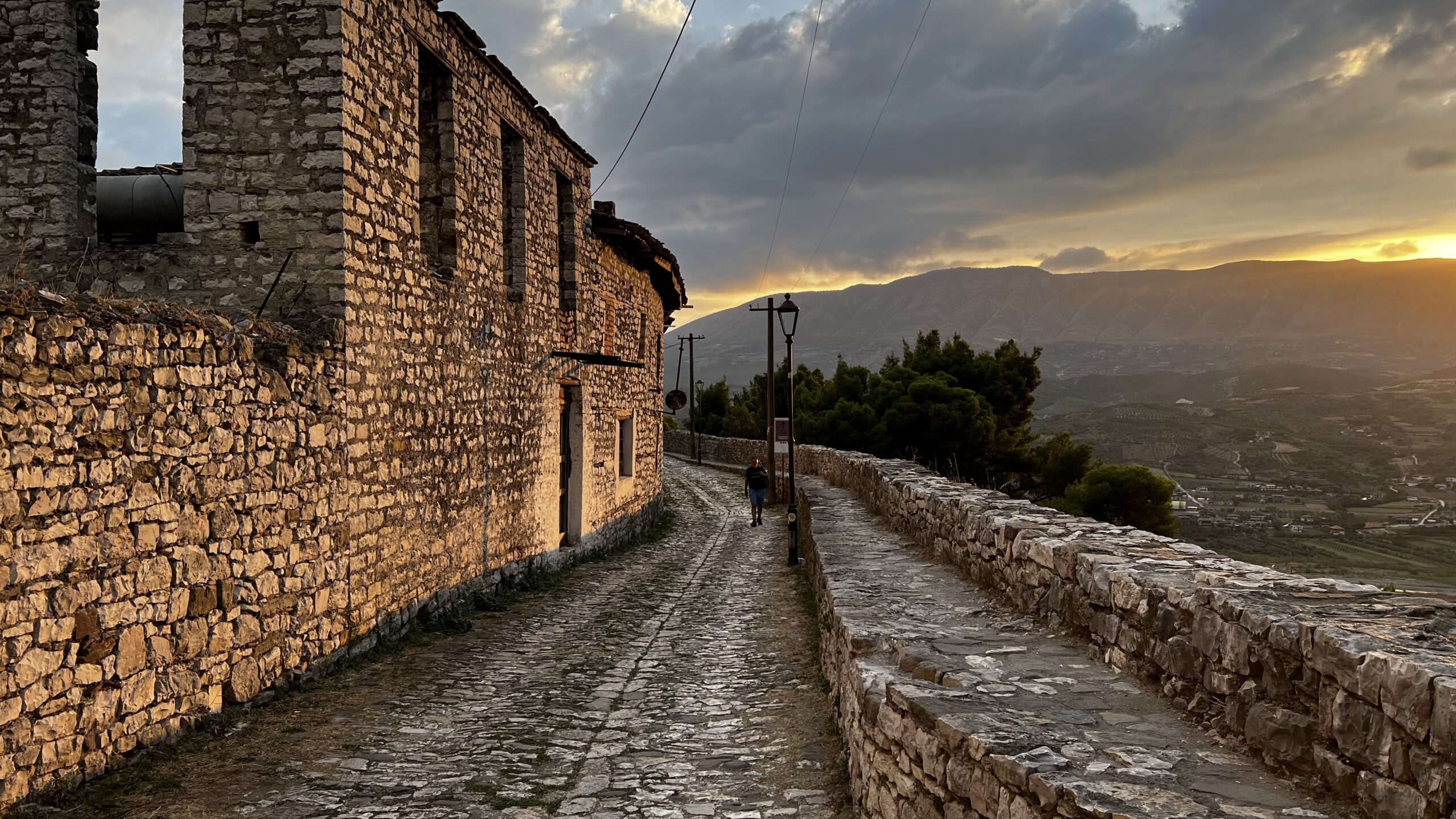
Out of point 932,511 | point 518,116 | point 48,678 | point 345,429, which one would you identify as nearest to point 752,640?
point 932,511

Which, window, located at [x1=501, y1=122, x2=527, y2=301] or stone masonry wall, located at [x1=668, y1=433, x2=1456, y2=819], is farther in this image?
window, located at [x1=501, y1=122, x2=527, y2=301]

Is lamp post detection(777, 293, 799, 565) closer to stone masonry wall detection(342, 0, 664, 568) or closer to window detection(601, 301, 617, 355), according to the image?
window detection(601, 301, 617, 355)

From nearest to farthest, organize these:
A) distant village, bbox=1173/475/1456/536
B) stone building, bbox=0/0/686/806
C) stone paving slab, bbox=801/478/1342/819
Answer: stone paving slab, bbox=801/478/1342/819 → stone building, bbox=0/0/686/806 → distant village, bbox=1173/475/1456/536

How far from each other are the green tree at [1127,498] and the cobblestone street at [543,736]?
61.1 ft

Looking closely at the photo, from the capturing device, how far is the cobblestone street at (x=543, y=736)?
489cm

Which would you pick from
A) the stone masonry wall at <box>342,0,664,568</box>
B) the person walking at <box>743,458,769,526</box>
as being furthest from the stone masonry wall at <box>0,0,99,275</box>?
the person walking at <box>743,458,769,526</box>

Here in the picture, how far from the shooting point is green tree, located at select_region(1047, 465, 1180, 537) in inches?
1024

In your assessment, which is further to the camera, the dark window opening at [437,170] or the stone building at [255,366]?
the dark window opening at [437,170]

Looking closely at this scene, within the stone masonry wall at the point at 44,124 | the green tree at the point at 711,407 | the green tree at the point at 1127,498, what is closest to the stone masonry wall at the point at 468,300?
the stone masonry wall at the point at 44,124

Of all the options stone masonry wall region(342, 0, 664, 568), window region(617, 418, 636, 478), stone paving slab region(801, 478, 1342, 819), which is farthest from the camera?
window region(617, 418, 636, 478)

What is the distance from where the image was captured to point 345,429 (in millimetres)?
7449

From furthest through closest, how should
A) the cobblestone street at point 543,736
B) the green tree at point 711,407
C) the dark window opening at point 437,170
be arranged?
the green tree at point 711,407 → the dark window opening at point 437,170 → the cobblestone street at point 543,736

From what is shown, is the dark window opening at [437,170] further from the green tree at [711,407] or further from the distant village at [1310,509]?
the distant village at [1310,509]

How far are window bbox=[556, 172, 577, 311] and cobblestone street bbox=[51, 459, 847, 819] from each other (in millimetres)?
5432
